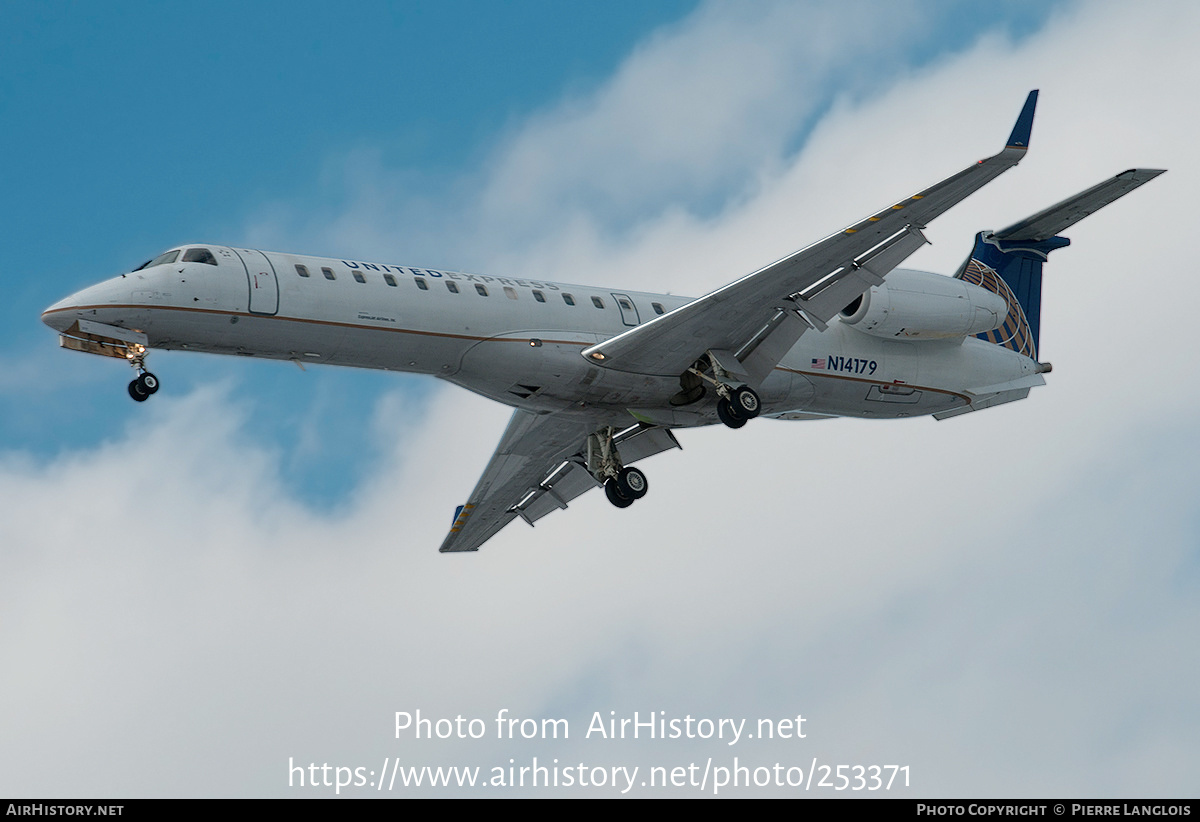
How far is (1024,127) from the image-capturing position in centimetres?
2255

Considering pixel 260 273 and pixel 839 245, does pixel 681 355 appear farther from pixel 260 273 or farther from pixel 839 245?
pixel 260 273

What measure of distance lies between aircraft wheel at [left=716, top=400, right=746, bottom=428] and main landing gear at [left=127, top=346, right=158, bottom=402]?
9160 millimetres

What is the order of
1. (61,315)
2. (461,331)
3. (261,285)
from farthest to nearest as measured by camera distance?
(461,331)
(261,285)
(61,315)

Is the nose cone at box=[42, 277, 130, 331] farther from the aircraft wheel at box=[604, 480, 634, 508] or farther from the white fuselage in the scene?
the aircraft wheel at box=[604, 480, 634, 508]

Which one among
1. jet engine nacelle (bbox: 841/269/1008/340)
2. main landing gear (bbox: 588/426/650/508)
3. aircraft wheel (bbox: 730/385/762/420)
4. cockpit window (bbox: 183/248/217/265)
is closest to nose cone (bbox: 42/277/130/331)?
cockpit window (bbox: 183/248/217/265)

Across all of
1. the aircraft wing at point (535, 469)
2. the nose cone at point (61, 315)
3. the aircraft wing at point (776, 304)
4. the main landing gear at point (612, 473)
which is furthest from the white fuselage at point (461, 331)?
the aircraft wing at point (535, 469)

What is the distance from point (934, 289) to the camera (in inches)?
1095

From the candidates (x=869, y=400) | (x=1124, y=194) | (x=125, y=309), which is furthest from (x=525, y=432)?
(x=1124, y=194)

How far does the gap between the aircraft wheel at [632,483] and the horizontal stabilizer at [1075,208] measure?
904 centimetres

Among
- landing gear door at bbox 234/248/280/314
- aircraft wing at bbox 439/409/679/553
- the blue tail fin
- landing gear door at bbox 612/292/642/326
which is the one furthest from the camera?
the blue tail fin

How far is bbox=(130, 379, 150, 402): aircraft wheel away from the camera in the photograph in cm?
2275

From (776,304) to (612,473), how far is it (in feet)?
15.2

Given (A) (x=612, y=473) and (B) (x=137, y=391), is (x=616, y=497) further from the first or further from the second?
(B) (x=137, y=391)

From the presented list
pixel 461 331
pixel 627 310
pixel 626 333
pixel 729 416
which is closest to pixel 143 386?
pixel 461 331
